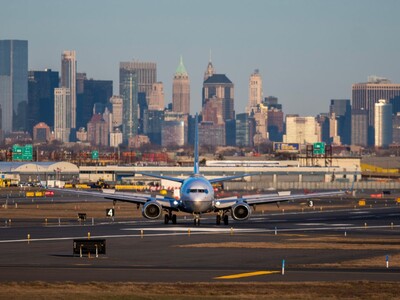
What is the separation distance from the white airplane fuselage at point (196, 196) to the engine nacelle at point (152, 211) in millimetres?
2080

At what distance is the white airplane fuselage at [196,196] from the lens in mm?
99438

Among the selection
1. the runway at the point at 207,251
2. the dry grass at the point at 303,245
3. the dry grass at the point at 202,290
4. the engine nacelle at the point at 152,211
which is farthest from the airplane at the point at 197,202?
the dry grass at the point at 202,290

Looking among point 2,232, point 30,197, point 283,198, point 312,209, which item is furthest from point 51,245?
point 30,197

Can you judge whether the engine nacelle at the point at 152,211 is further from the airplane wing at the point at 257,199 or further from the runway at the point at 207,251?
the airplane wing at the point at 257,199

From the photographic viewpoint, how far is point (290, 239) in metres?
86.0

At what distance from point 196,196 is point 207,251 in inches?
952

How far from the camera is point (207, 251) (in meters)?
75.2

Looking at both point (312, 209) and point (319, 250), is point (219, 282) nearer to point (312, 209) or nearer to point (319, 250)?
point (319, 250)

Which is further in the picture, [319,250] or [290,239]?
[290,239]

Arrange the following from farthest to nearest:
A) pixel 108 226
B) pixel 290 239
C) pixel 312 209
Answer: pixel 312 209
pixel 108 226
pixel 290 239

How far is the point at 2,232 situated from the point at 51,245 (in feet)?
47.5

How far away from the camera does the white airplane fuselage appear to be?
9944 centimetres

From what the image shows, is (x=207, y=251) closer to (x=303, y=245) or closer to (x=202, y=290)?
(x=303, y=245)

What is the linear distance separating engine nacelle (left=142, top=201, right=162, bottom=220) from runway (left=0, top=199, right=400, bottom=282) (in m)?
1.05
